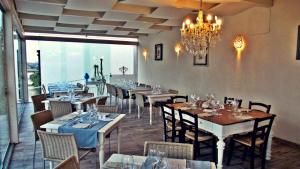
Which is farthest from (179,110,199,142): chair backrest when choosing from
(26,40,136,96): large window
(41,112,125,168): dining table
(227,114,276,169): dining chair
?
(26,40,136,96): large window

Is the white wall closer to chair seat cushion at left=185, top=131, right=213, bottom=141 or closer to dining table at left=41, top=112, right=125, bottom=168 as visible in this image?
chair seat cushion at left=185, top=131, right=213, bottom=141

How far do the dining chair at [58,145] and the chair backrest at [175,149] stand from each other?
0.89 meters

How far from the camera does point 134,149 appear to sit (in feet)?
14.8

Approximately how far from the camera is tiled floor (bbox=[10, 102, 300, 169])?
385cm

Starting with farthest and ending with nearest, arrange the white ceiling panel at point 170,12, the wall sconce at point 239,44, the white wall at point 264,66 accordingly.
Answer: the white ceiling panel at point 170,12 → the wall sconce at point 239,44 → the white wall at point 264,66

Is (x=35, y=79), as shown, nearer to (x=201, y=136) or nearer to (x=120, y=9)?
(x=120, y=9)

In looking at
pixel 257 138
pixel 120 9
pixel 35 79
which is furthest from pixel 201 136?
pixel 35 79

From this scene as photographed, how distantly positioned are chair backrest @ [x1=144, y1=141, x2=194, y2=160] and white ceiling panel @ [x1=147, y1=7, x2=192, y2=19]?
4577mm

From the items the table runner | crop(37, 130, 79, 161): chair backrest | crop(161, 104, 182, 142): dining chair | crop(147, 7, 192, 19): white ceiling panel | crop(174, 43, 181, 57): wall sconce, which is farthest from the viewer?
crop(174, 43, 181, 57): wall sconce

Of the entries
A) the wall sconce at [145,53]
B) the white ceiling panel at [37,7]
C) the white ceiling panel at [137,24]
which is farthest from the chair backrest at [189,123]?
the wall sconce at [145,53]

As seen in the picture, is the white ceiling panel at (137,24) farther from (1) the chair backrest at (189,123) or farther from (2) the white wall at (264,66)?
(1) the chair backrest at (189,123)

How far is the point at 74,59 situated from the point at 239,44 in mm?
7968

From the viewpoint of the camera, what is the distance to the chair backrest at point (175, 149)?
89.3 inches

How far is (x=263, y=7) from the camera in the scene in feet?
17.1
